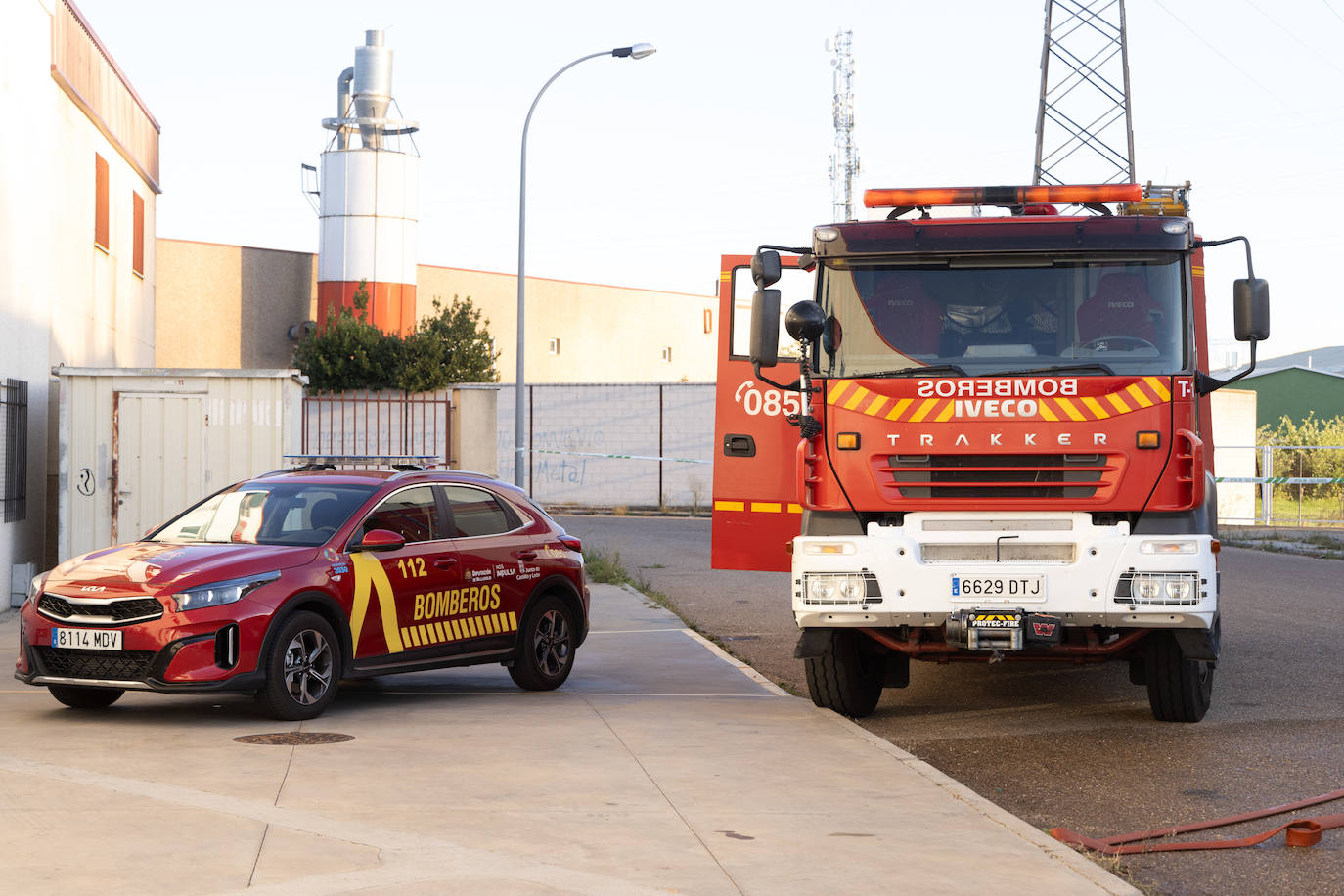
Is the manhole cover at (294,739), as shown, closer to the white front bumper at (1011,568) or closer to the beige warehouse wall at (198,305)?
the white front bumper at (1011,568)

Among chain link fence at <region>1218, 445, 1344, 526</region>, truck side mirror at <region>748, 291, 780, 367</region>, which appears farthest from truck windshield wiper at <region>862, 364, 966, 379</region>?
chain link fence at <region>1218, 445, 1344, 526</region>

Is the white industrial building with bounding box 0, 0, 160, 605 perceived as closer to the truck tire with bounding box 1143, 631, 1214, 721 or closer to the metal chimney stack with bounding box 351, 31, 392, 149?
the truck tire with bounding box 1143, 631, 1214, 721

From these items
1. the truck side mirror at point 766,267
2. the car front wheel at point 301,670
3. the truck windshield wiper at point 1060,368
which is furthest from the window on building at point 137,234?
the truck windshield wiper at point 1060,368

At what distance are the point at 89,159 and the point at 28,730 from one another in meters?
14.0

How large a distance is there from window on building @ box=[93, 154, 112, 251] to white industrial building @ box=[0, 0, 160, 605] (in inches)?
0.6

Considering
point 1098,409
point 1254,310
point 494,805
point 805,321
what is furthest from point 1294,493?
point 494,805

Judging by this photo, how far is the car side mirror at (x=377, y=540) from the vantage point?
32.9 feet

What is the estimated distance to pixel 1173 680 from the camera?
9.98m

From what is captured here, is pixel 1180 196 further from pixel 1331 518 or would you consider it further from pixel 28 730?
pixel 1331 518

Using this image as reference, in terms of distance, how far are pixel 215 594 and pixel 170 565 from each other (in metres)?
0.40

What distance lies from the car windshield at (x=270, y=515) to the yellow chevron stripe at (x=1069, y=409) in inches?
179

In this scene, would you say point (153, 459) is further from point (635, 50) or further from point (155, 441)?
point (635, 50)

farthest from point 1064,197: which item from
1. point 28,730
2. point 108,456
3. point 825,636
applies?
point 108,456

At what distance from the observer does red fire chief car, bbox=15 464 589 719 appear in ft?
30.2
